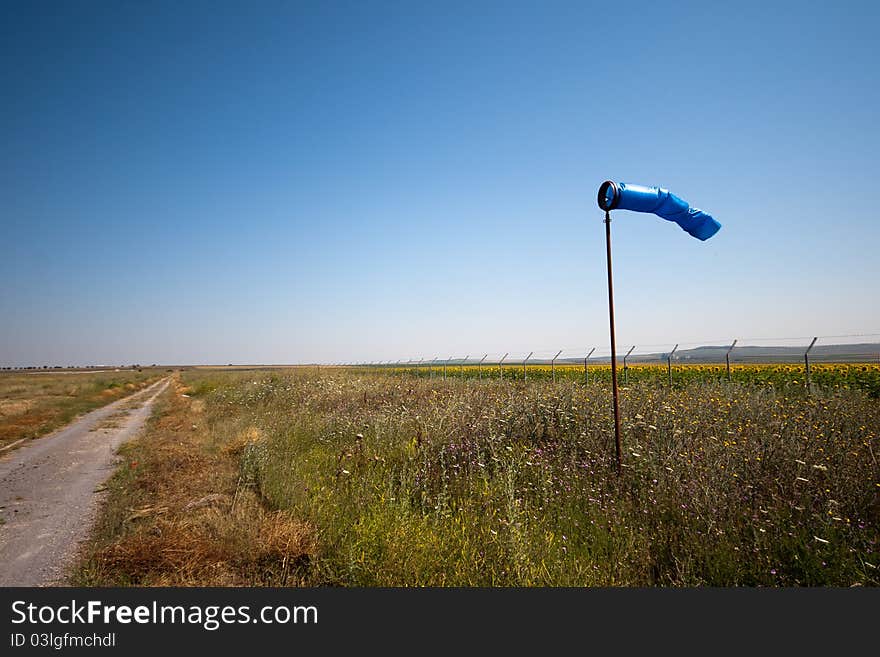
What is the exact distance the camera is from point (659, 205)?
18.1ft

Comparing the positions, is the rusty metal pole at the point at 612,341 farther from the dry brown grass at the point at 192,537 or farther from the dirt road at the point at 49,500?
the dirt road at the point at 49,500

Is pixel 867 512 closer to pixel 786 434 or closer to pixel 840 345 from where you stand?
pixel 786 434

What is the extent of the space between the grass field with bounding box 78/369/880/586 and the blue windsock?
2.87 metres

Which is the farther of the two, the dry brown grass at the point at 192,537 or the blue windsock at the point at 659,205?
the blue windsock at the point at 659,205

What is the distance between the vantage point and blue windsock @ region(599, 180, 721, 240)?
527cm

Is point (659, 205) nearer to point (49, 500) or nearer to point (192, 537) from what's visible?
point (192, 537)

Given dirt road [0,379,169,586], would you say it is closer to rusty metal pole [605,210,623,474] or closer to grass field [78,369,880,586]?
grass field [78,369,880,586]

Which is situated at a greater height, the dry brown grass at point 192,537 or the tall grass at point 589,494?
the tall grass at point 589,494

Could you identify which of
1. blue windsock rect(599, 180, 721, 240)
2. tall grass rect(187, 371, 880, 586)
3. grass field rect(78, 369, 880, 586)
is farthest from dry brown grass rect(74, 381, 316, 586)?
blue windsock rect(599, 180, 721, 240)

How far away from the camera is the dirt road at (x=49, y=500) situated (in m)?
3.74

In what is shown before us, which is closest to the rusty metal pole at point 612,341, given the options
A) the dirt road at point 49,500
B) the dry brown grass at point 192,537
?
the dry brown grass at point 192,537

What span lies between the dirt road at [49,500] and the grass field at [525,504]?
0.33 m

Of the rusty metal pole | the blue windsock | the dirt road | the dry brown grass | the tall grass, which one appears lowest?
the dirt road

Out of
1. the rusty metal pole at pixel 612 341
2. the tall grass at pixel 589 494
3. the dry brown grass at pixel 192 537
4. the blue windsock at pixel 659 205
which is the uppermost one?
the blue windsock at pixel 659 205
